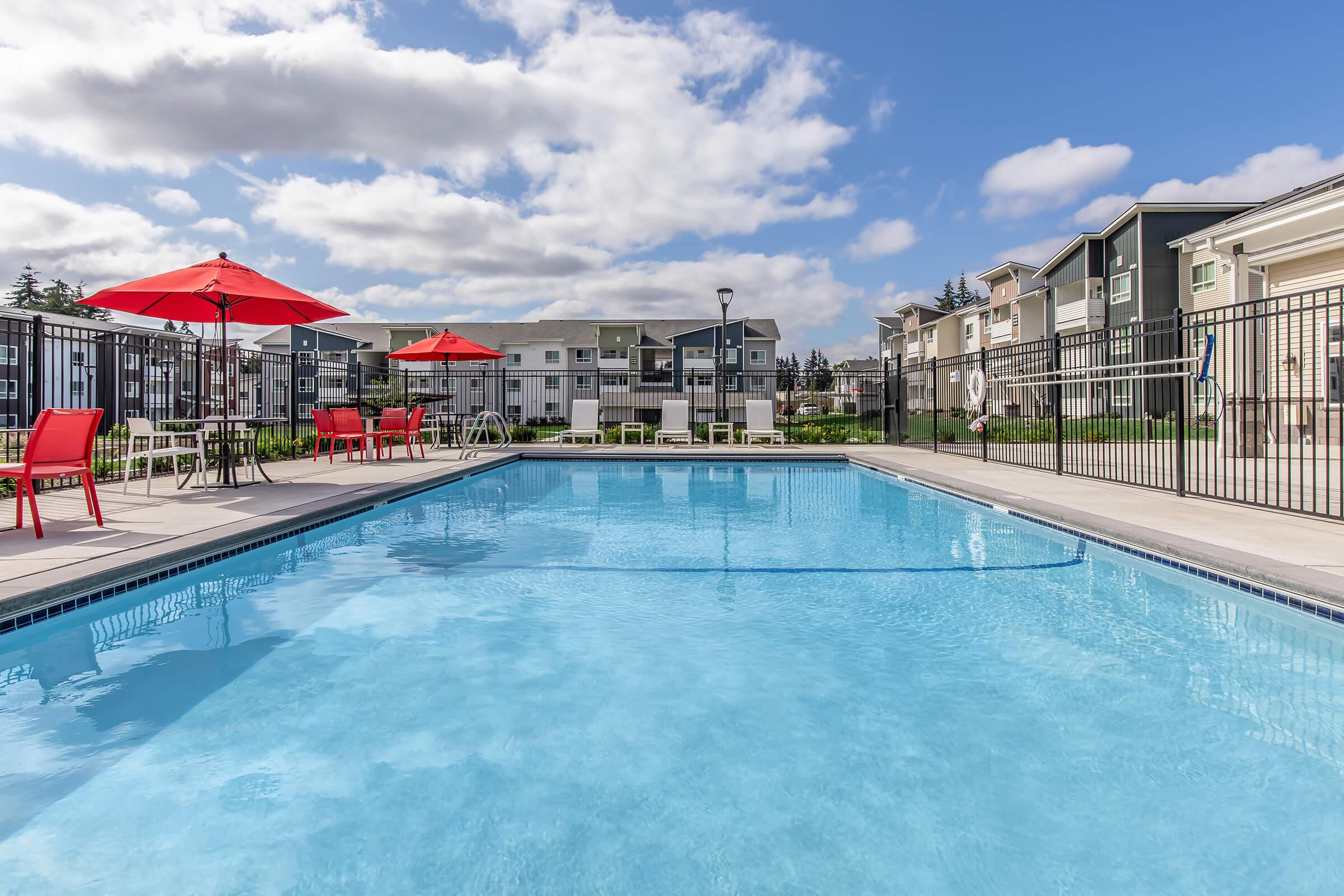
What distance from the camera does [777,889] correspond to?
163 centimetres

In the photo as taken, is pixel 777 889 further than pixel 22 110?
No

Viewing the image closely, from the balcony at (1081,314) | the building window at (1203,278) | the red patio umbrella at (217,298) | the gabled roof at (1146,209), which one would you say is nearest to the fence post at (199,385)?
the red patio umbrella at (217,298)

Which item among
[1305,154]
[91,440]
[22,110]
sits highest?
[1305,154]

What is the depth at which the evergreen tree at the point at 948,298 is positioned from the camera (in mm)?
71812

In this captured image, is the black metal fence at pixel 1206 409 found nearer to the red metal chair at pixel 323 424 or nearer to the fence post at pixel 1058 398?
the fence post at pixel 1058 398

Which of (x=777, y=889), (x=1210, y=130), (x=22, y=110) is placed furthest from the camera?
(x=1210, y=130)

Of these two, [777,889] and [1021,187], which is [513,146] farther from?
[777,889]

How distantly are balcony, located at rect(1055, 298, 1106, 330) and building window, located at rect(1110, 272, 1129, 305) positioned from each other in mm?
559

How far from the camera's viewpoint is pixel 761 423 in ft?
51.2

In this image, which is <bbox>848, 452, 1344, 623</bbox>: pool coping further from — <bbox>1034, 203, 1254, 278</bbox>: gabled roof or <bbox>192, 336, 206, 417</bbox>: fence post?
<bbox>1034, 203, 1254, 278</bbox>: gabled roof

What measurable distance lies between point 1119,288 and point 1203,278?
4204mm

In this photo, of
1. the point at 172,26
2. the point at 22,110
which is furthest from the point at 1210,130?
the point at 22,110

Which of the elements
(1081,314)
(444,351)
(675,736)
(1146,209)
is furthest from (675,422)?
(1081,314)

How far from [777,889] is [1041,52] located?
14.6 m
